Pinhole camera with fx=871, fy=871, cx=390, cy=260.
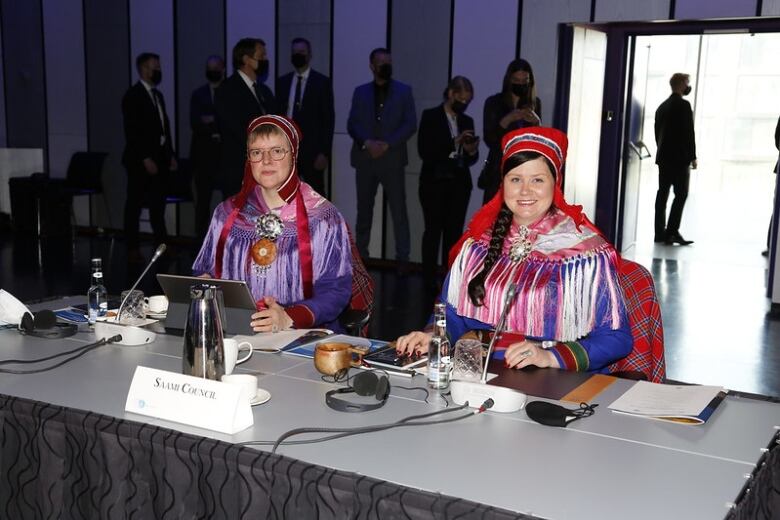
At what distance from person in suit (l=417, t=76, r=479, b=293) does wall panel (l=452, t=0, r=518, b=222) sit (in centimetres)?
21

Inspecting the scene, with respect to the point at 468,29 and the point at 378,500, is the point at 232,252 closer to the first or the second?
the point at 378,500

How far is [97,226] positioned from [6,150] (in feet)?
3.98

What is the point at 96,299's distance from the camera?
2666mm

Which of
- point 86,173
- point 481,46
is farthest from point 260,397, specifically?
point 86,173

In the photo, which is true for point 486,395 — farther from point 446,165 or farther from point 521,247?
point 446,165

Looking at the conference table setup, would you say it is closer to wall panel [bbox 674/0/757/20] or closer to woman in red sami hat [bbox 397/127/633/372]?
woman in red sami hat [bbox 397/127/633/372]

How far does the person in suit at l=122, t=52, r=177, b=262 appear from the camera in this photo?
25.3 ft

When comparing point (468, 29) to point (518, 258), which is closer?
point (518, 258)

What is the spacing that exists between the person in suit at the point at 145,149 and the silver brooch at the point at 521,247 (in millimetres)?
5601

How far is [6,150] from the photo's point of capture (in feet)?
30.3

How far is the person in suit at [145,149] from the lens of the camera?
7.72 metres

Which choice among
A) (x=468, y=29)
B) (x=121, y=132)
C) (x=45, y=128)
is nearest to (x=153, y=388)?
(x=468, y=29)

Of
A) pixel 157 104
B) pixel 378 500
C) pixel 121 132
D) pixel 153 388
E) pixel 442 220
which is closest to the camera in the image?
pixel 378 500

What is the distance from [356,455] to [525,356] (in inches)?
29.7
